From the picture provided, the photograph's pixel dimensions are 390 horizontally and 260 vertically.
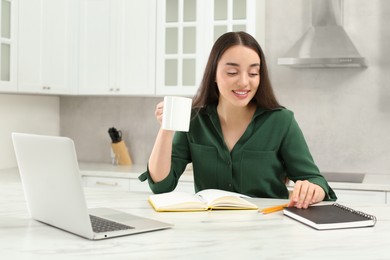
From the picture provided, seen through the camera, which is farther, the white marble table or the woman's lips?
the woman's lips

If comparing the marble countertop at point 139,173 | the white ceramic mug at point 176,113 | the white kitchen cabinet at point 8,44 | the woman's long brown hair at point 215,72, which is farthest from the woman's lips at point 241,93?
the white kitchen cabinet at point 8,44

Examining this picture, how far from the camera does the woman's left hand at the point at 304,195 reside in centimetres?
172

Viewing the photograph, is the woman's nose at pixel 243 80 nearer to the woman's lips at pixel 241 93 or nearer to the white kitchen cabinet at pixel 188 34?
the woman's lips at pixel 241 93

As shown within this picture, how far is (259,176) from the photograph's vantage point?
2.16 m

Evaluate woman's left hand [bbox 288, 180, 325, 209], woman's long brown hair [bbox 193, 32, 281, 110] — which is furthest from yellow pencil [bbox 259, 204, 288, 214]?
woman's long brown hair [bbox 193, 32, 281, 110]

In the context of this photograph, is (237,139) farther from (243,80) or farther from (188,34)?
(188,34)

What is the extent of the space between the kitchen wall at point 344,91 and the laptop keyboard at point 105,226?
2556 mm

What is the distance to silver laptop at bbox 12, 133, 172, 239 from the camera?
1.35 m

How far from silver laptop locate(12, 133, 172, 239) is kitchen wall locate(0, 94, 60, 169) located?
7.91ft

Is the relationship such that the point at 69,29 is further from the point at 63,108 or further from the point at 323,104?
the point at 323,104

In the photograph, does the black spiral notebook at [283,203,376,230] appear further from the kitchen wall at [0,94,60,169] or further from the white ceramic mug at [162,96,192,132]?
the kitchen wall at [0,94,60,169]

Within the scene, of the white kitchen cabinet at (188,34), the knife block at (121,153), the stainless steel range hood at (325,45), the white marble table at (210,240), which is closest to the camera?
the white marble table at (210,240)

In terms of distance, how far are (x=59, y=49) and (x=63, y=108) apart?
75cm

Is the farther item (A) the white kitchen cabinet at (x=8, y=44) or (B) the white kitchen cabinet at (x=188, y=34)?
(B) the white kitchen cabinet at (x=188, y=34)
